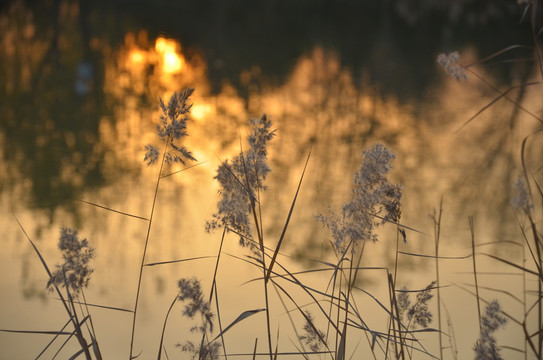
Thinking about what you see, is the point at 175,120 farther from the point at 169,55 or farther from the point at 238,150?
the point at 169,55

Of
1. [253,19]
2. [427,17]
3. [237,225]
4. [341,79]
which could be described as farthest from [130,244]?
[427,17]

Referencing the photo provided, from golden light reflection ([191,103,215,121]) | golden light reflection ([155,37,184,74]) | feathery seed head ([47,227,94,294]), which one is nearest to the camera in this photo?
feathery seed head ([47,227,94,294])

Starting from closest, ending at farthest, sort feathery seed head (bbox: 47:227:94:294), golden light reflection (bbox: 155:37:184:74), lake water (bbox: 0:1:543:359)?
feathery seed head (bbox: 47:227:94:294), lake water (bbox: 0:1:543:359), golden light reflection (bbox: 155:37:184:74)

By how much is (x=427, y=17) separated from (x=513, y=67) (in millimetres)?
4471

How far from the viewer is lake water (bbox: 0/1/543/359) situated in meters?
2.35

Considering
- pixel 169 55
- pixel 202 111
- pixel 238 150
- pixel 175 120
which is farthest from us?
pixel 169 55

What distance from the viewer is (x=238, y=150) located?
13.9 feet

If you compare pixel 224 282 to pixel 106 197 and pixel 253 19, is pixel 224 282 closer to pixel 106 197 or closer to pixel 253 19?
pixel 106 197

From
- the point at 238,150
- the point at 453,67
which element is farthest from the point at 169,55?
the point at 453,67

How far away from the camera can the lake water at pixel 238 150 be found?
2354mm

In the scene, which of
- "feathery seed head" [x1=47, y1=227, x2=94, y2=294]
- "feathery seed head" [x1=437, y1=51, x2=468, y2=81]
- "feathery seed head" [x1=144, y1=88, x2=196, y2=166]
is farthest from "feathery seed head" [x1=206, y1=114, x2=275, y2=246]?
"feathery seed head" [x1=437, y1=51, x2=468, y2=81]

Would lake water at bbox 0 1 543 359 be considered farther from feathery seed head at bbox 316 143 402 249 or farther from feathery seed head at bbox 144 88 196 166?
feathery seed head at bbox 316 143 402 249

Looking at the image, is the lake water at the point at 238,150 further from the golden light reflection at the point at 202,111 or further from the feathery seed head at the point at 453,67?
the feathery seed head at the point at 453,67

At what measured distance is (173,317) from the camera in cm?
226
